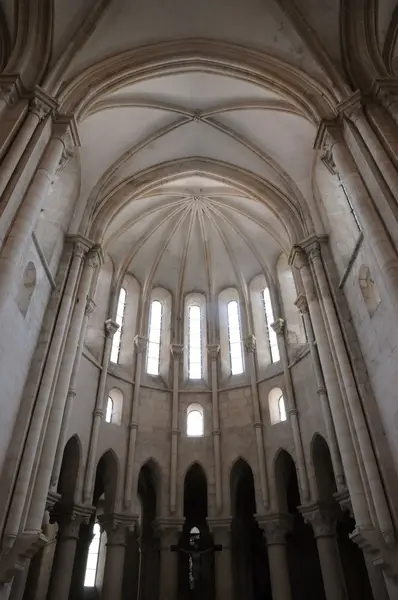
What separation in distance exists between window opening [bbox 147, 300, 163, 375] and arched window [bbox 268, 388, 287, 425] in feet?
14.7

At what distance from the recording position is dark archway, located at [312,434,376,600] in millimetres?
12991

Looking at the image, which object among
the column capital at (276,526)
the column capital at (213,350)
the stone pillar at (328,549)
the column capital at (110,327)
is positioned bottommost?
the stone pillar at (328,549)

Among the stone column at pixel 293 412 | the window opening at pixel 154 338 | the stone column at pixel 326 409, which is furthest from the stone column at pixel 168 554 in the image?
the stone column at pixel 326 409

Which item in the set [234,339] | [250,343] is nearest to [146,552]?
[250,343]

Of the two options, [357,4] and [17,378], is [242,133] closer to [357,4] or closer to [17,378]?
[357,4]

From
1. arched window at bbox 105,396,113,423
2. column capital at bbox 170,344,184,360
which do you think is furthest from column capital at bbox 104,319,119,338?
column capital at bbox 170,344,184,360

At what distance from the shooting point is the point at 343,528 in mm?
14461

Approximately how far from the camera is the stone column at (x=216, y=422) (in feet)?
50.1

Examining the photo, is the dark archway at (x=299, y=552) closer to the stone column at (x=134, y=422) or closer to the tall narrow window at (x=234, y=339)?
the tall narrow window at (x=234, y=339)

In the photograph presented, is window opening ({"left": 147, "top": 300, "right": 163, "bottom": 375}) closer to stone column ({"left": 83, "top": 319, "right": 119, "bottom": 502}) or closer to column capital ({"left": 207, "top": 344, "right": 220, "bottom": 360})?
column capital ({"left": 207, "top": 344, "right": 220, "bottom": 360})

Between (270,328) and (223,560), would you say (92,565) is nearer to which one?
(223,560)

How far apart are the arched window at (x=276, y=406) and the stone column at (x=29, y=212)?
992cm

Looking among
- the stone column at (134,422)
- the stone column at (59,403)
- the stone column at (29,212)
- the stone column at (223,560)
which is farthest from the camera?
the stone column at (134,422)

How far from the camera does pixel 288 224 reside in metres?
15.1
